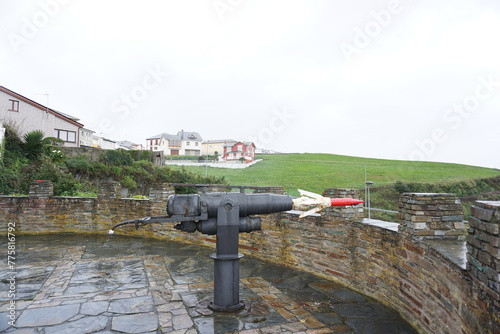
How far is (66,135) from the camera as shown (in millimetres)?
28906

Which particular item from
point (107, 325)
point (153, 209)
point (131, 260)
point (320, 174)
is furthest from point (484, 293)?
point (320, 174)

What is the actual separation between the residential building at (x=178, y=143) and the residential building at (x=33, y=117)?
28904 millimetres

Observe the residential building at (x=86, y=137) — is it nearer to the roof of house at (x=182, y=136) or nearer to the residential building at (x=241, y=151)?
the roof of house at (x=182, y=136)

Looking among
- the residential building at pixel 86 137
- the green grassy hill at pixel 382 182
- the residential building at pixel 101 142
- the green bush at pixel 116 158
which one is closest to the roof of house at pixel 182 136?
the residential building at pixel 101 142

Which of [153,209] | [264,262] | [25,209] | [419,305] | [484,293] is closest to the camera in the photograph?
[484,293]

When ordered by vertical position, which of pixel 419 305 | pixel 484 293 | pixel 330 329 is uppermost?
pixel 484 293

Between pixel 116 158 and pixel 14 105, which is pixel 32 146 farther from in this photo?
pixel 14 105

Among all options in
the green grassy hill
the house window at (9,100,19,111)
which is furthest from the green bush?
the house window at (9,100,19,111)

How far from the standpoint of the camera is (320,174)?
2753 centimetres

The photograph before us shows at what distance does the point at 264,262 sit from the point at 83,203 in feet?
20.7

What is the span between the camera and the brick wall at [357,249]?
7.94ft

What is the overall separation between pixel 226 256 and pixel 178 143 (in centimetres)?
5736

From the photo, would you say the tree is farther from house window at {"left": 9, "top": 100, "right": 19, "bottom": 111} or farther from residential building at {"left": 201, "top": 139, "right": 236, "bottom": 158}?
residential building at {"left": 201, "top": 139, "right": 236, "bottom": 158}

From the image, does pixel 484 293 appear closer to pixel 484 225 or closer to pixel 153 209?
A: pixel 484 225
